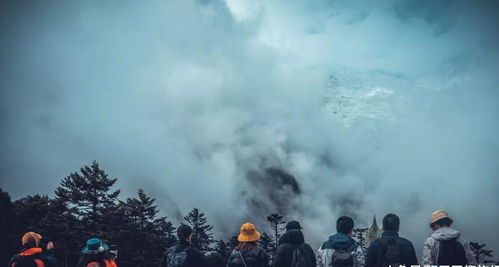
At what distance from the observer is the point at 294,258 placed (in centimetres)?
904

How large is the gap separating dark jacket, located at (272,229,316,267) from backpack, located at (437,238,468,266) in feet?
8.70

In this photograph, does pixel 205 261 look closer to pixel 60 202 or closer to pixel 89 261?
pixel 89 261

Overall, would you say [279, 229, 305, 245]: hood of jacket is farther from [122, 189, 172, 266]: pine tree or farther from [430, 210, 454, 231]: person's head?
[122, 189, 172, 266]: pine tree

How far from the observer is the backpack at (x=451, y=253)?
850 centimetres

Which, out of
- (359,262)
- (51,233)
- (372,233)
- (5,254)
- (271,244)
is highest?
(372,233)

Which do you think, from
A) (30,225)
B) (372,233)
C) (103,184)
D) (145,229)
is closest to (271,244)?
(145,229)

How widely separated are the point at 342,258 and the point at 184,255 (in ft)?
11.2

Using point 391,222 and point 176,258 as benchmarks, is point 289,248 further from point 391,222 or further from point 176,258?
point 176,258

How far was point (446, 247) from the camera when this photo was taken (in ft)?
28.0

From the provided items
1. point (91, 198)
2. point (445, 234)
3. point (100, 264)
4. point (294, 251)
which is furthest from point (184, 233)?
point (91, 198)

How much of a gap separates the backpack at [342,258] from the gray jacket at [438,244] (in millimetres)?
1603

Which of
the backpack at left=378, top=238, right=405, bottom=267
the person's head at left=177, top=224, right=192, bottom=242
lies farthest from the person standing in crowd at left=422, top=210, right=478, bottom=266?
the person's head at left=177, top=224, right=192, bottom=242

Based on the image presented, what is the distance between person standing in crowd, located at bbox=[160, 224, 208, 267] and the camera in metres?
8.95

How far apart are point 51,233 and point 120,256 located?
9696 millimetres
